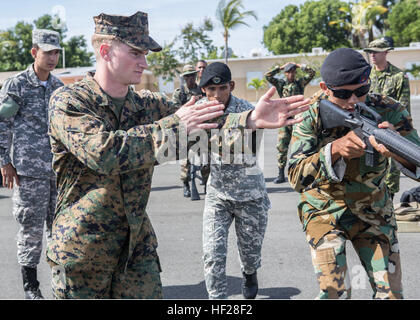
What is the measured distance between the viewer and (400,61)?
41.3 metres

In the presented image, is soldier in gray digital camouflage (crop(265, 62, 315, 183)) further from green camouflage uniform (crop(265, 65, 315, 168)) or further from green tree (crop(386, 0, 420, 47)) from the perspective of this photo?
green tree (crop(386, 0, 420, 47))

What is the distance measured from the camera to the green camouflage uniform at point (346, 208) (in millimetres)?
3006

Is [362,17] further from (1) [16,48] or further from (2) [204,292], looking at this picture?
(2) [204,292]

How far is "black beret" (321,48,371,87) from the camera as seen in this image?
3.00 m

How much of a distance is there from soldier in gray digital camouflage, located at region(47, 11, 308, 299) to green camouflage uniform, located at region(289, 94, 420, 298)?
0.66m

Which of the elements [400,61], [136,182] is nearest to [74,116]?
[136,182]

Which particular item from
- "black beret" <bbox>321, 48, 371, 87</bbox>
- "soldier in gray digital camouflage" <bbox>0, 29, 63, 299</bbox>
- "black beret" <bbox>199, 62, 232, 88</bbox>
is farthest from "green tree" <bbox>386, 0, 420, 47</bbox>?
"black beret" <bbox>321, 48, 371, 87</bbox>

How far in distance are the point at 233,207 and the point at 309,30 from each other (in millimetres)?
55899

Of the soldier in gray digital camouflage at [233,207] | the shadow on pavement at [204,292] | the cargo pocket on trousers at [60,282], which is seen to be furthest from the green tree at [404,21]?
the cargo pocket on trousers at [60,282]

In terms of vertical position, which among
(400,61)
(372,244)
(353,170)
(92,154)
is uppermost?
(400,61)

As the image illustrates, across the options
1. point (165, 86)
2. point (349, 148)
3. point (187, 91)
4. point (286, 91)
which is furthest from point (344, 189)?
point (165, 86)

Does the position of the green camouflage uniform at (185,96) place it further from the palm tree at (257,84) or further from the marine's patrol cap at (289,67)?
the palm tree at (257,84)
